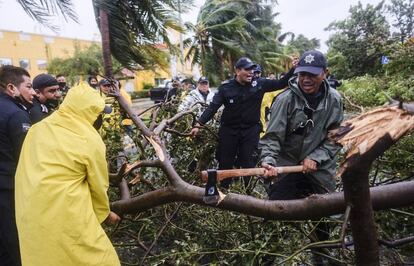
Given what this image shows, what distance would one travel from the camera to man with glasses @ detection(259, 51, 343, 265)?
2.55 metres

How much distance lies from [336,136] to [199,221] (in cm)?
173

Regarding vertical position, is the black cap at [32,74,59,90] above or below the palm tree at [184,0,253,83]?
below

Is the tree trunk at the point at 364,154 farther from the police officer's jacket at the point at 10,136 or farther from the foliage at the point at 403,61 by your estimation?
the foliage at the point at 403,61

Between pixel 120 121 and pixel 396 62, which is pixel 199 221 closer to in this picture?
pixel 120 121

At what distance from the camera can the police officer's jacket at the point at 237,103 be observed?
4305 millimetres

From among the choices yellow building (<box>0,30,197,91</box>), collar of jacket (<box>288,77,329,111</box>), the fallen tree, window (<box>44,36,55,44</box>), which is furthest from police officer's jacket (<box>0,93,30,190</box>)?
window (<box>44,36,55,44</box>)

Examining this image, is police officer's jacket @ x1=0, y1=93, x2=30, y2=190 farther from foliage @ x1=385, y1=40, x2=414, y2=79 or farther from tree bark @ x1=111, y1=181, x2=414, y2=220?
foliage @ x1=385, y1=40, x2=414, y2=79

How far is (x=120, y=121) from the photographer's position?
409cm

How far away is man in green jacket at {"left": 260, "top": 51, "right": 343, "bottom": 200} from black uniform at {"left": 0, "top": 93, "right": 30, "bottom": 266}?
5.51ft

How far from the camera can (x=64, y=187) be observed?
1.87 meters

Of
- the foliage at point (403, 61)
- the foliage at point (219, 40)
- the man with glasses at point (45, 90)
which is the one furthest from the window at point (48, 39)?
the man with glasses at point (45, 90)

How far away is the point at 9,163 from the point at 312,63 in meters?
2.22

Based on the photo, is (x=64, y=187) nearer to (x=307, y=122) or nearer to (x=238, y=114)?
(x=307, y=122)

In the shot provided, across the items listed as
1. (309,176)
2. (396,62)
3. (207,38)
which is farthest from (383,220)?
(207,38)
